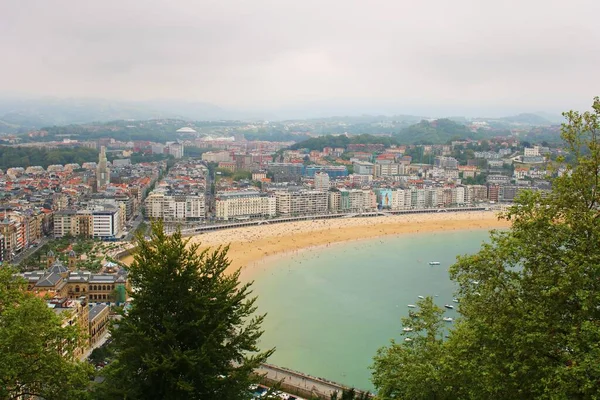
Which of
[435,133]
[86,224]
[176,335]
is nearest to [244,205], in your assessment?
[86,224]

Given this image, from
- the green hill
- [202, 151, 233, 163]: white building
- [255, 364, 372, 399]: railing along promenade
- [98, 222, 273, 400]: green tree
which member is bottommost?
[255, 364, 372, 399]: railing along promenade

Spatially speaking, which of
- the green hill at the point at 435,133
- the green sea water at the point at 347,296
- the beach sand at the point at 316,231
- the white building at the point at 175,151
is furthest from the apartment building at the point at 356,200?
the green hill at the point at 435,133

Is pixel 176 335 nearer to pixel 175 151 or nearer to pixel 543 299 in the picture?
pixel 543 299

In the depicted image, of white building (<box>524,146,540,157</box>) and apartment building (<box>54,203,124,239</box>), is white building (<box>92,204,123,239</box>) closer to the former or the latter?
apartment building (<box>54,203,124,239</box>)

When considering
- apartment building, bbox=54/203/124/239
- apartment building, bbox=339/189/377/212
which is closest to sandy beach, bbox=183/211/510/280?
apartment building, bbox=339/189/377/212

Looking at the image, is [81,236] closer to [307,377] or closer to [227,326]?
[307,377]

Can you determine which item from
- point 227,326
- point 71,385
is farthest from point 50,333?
point 227,326

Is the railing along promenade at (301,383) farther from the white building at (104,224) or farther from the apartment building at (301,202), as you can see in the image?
the apartment building at (301,202)
